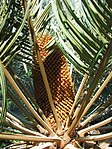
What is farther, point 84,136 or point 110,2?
point 84,136

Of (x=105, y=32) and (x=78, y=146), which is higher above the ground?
(x=105, y=32)

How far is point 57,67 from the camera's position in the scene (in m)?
1.33

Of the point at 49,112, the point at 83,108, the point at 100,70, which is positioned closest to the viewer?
the point at 100,70

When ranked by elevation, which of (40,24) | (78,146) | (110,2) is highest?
(40,24)

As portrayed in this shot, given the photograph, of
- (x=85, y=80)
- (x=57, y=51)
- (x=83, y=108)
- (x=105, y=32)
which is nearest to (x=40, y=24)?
(x=57, y=51)

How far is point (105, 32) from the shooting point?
93 centimetres

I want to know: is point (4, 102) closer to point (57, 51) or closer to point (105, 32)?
point (105, 32)

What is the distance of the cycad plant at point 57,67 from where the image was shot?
95 centimetres

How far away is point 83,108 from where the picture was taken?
3.84ft

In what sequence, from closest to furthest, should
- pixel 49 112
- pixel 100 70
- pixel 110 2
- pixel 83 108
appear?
1. pixel 110 2
2. pixel 100 70
3. pixel 83 108
4. pixel 49 112

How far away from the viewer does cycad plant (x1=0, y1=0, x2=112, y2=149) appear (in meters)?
0.95

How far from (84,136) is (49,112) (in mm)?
140

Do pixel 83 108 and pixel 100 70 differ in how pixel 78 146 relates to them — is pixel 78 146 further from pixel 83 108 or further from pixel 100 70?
pixel 100 70

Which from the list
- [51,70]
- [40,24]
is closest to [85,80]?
[51,70]
